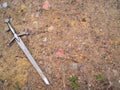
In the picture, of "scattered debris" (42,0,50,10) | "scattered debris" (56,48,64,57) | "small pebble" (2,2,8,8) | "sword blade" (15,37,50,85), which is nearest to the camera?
"sword blade" (15,37,50,85)

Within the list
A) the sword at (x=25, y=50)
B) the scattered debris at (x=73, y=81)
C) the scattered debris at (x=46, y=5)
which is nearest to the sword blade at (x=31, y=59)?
the sword at (x=25, y=50)

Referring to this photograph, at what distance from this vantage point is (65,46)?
395 centimetres

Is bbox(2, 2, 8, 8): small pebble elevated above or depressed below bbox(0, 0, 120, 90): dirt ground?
above

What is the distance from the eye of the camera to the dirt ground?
12.1ft

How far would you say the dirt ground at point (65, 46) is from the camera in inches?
146

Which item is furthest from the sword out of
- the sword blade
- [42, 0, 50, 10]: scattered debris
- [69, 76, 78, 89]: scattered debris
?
[42, 0, 50, 10]: scattered debris

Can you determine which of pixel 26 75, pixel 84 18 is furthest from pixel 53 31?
pixel 26 75

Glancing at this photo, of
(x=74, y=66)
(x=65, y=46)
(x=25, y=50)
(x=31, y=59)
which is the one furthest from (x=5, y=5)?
(x=74, y=66)

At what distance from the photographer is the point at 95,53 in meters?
3.80

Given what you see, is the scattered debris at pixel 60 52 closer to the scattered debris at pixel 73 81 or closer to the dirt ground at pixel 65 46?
the dirt ground at pixel 65 46

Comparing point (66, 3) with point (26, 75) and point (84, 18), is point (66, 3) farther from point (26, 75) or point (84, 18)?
point (26, 75)

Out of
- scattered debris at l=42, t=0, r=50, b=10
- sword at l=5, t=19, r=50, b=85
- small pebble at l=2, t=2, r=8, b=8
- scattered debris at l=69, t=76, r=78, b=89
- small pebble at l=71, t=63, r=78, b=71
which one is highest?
small pebble at l=2, t=2, r=8, b=8

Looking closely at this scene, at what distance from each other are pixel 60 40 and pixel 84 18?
537 millimetres

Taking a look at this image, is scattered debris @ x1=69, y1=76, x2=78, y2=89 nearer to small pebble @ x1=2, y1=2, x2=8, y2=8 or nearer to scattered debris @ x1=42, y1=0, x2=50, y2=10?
scattered debris @ x1=42, y1=0, x2=50, y2=10
